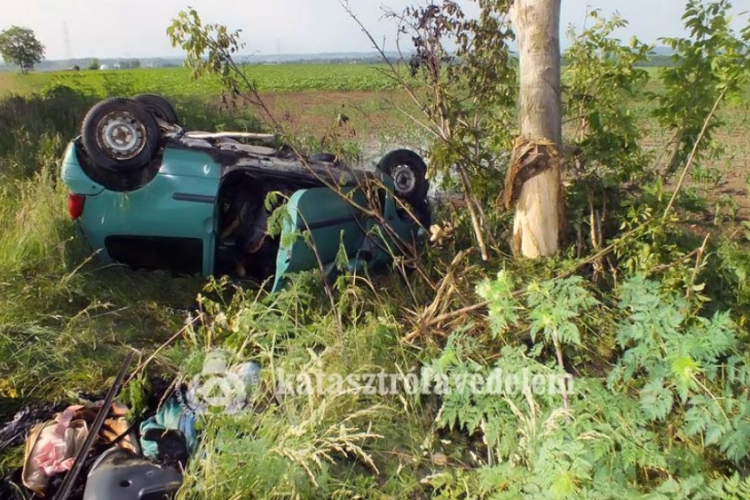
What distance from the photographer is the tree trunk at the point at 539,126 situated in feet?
13.4

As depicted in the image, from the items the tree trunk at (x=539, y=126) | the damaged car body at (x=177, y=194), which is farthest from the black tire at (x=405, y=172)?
the tree trunk at (x=539, y=126)

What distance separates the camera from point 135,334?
4.36m

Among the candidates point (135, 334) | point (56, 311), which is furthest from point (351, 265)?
point (56, 311)

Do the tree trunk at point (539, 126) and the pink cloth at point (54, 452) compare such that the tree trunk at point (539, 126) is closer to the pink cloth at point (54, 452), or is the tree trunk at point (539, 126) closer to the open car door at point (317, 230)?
the open car door at point (317, 230)

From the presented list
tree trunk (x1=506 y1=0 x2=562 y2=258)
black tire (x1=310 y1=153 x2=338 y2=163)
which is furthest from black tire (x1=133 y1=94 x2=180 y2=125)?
tree trunk (x1=506 y1=0 x2=562 y2=258)

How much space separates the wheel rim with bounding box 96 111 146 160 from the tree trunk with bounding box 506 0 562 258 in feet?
8.68

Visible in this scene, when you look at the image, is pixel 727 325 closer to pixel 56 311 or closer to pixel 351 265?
pixel 351 265

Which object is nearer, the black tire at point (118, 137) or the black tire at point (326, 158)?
the black tire at point (118, 137)

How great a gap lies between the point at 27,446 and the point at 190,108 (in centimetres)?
931

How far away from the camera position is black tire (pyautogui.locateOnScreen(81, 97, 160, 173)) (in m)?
4.56

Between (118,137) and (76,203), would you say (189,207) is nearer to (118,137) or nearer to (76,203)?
(118,137)

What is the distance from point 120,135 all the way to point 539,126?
290cm

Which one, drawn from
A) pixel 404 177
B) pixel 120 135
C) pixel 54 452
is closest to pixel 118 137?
pixel 120 135

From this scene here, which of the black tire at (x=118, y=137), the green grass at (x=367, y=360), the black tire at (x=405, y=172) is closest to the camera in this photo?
the green grass at (x=367, y=360)
